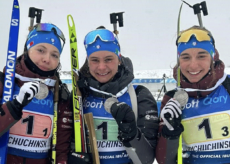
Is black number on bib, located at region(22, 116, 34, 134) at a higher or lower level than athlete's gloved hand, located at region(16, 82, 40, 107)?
lower

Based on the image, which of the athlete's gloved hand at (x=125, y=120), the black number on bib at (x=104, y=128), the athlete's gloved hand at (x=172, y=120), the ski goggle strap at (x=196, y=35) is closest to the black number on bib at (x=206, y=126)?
the athlete's gloved hand at (x=172, y=120)

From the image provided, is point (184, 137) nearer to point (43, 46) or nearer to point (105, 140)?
point (105, 140)

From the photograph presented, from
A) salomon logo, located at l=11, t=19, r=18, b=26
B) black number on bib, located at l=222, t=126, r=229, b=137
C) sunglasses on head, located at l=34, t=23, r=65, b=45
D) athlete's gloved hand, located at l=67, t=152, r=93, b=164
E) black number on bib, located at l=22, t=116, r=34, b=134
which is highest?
salomon logo, located at l=11, t=19, r=18, b=26

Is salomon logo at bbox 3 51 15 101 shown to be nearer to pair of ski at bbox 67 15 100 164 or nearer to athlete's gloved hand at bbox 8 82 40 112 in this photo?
athlete's gloved hand at bbox 8 82 40 112

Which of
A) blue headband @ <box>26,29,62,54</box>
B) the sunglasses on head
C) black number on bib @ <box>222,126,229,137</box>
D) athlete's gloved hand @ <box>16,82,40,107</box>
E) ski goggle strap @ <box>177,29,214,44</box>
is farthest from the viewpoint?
the sunglasses on head

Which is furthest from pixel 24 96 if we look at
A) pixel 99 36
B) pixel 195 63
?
pixel 195 63

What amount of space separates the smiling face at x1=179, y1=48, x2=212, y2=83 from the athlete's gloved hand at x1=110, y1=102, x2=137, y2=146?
2.59 feet

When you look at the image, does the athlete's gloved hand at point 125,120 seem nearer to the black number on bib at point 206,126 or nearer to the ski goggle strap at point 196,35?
the black number on bib at point 206,126

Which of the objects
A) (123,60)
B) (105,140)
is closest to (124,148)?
(105,140)

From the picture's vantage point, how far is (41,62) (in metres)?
2.73

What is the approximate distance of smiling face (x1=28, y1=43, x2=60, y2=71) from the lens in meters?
2.73

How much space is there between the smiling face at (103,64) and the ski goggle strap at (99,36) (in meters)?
0.17

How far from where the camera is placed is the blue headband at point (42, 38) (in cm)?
286

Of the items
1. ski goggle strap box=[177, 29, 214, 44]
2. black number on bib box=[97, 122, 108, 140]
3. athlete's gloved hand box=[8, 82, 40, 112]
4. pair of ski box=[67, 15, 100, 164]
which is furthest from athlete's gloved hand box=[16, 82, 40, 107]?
ski goggle strap box=[177, 29, 214, 44]
